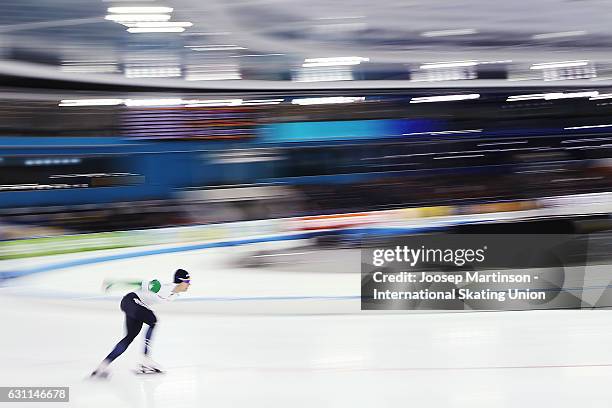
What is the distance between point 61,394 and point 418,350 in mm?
2116

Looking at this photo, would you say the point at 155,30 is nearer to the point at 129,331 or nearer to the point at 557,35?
the point at 129,331

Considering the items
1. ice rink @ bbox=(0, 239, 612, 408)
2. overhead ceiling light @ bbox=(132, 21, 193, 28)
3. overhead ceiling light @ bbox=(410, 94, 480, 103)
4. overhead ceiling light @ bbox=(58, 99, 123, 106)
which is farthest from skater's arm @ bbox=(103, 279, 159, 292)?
overhead ceiling light @ bbox=(410, 94, 480, 103)

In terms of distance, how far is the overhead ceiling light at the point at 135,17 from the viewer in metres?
4.80

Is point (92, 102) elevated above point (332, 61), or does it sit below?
below

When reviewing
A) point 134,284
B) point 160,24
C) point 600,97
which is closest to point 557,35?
point 600,97

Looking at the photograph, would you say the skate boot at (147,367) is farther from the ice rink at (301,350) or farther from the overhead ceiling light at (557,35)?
the overhead ceiling light at (557,35)

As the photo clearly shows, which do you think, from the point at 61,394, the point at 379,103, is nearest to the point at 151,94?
the point at 379,103

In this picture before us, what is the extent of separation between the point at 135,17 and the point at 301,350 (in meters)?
3.34

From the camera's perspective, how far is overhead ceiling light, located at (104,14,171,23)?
480 cm

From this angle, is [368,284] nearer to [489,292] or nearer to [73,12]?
[489,292]

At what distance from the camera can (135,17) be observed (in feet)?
15.9

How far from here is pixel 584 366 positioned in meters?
3.16

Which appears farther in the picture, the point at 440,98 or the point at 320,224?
the point at 320,224

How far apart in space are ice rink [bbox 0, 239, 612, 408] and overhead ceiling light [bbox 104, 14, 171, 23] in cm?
249
